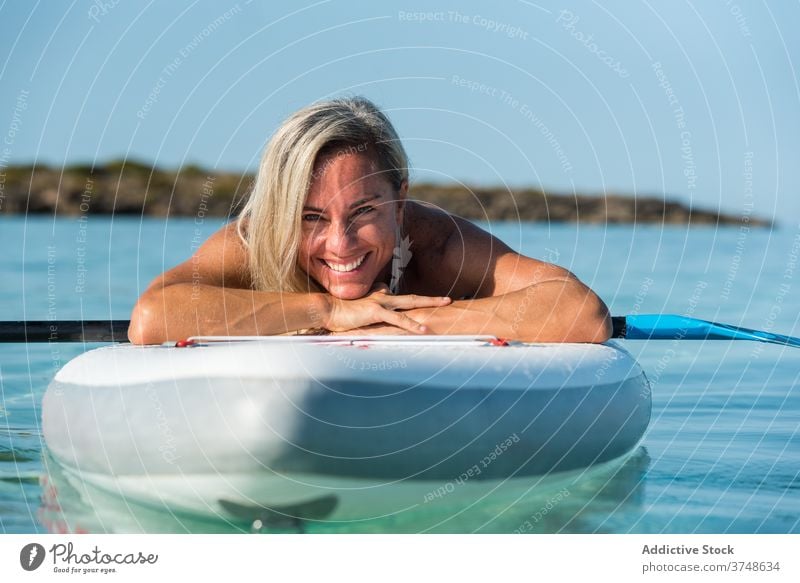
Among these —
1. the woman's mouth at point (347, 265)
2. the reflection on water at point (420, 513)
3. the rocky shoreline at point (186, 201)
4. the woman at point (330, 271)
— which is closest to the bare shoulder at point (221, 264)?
the woman at point (330, 271)

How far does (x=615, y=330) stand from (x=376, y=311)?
3.74 ft

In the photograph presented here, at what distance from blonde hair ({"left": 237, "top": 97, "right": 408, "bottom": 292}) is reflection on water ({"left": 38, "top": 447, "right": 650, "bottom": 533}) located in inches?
33.6

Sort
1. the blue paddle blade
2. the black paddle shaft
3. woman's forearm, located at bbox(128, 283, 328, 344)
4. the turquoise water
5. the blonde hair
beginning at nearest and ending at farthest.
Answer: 1. the turquoise water
2. woman's forearm, located at bbox(128, 283, 328, 344)
3. the blonde hair
4. the black paddle shaft
5. the blue paddle blade

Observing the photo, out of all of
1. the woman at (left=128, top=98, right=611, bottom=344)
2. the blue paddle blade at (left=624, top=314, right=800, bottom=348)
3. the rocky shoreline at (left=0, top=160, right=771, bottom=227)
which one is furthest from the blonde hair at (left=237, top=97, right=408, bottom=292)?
the rocky shoreline at (left=0, top=160, right=771, bottom=227)

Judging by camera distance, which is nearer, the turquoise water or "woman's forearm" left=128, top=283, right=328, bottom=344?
the turquoise water

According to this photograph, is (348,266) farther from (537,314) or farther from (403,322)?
(537,314)

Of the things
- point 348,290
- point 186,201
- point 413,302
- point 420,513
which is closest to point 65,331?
point 348,290

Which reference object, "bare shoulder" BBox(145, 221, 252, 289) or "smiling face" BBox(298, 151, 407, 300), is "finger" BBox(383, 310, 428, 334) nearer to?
"smiling face" BBox(298, 151, 407, 300)

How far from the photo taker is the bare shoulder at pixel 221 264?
11.6 feet

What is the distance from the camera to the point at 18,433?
14.1 ft

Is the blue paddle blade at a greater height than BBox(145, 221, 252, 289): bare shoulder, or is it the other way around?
BBox(145, 221, 252, 289): bare shoulder

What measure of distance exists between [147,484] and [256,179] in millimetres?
1049

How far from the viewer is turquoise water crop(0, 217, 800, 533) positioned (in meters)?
3.13
